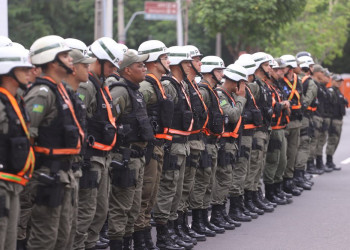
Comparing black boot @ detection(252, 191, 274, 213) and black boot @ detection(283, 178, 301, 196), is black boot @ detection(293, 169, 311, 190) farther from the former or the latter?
black boot @ detection(252, 191, 274, 213)

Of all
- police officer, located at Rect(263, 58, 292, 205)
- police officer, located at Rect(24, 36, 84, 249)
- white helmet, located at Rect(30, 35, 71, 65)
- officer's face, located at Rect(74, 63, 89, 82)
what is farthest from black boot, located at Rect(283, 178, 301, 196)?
white helmet, located at Rect(30, 35, 71, 65)

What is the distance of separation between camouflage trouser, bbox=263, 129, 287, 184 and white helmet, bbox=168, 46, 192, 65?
3.80m

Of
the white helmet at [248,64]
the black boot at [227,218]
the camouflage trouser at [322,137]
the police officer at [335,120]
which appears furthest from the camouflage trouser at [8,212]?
the police officer at [335,120]

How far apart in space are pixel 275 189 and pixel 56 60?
741 cm

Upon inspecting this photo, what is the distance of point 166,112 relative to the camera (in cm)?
894

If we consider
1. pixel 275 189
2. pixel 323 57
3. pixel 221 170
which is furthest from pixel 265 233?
pixel 323 57

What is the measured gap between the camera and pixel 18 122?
6.24m

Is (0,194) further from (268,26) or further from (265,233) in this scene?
(268,26)

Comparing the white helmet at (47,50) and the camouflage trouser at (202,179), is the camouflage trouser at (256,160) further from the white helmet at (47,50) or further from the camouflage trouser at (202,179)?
the white helmet at (47,50)

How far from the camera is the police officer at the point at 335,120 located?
60.6ft

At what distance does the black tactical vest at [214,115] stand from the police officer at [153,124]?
141cm

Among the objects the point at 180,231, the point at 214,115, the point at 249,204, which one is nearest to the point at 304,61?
the point at 249,204

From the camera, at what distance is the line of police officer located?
6.68m

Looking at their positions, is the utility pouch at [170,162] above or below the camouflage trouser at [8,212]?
below
